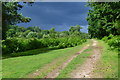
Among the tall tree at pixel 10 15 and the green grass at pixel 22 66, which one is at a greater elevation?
the tall tree at pixel 10 15

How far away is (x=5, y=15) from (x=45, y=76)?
16499 mm

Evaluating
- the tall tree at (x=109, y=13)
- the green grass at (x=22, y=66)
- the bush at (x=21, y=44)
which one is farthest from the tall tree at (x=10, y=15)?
the tall tree at (x=109, y=13)

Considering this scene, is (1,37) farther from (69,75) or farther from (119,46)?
(69,75)

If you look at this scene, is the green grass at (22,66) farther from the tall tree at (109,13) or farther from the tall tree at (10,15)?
the tall tree at (10,15)

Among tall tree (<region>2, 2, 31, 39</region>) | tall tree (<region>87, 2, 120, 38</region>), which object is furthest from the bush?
tall tree (<region>87, 2, 120, 38</region>)

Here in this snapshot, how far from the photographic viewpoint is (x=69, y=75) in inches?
351

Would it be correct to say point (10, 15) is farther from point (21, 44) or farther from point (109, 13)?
point (109, 13)

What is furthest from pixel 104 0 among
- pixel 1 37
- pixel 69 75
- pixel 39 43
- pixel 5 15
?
pixel 39 43

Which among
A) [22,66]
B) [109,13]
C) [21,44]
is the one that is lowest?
[22,66]

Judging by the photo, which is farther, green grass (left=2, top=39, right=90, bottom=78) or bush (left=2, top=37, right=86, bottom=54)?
bush (left=2, top=37, right=86, bottom=54)

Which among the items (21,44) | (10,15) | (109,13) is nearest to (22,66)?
(109,13)

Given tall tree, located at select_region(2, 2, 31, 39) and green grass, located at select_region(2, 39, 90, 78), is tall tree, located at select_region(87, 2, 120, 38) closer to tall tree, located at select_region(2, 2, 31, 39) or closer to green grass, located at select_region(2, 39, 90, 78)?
green grass, located at select_region(2, 39, 90, 78)

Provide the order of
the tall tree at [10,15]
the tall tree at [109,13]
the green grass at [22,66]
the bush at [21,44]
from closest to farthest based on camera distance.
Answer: the green grass at [22,66], the tall tree at [109,13], the tall tree at [10,15], the bush at [21,44]

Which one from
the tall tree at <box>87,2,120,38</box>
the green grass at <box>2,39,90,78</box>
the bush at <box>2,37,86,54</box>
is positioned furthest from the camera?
the bush at <box>2,37,86,54</box>
